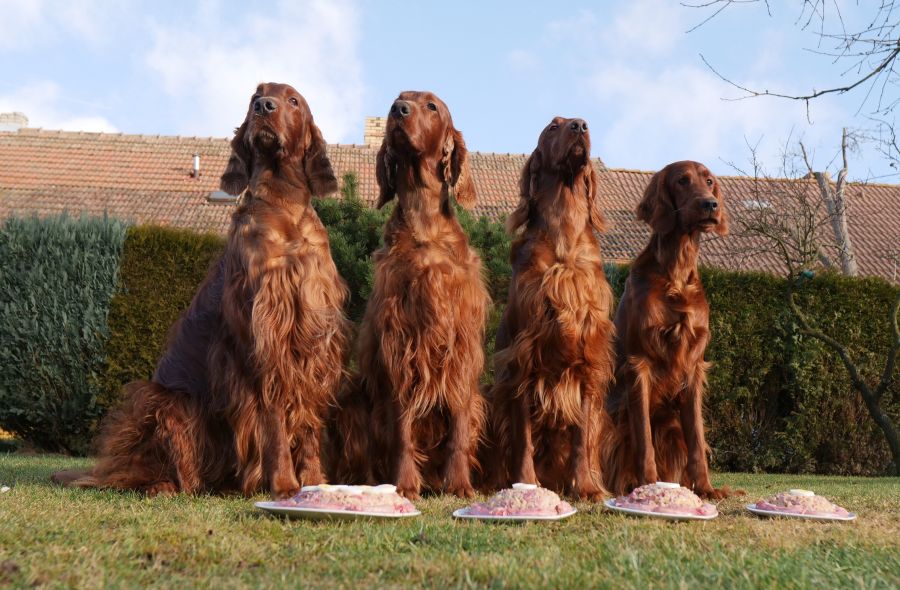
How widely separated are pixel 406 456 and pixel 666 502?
1.23m

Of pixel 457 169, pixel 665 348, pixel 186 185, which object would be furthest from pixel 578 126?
pixel 186 185

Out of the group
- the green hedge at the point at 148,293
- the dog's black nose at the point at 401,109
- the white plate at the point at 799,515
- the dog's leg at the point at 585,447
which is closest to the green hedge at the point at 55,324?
the green hedge at the point at 148,293

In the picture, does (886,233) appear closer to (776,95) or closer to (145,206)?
(776,95)

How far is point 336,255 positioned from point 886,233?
54.1 feet

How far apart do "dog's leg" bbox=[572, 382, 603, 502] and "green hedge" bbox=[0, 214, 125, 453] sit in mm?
4827

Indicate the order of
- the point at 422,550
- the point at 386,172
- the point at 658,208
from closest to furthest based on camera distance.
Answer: the point at 422,550 → the point at 386,172 → the point at 658,208

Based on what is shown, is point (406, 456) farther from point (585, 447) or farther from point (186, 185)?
point (186, 185)

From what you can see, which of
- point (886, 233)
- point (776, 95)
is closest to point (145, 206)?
point (776, 95)

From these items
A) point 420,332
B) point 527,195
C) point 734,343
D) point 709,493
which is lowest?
point 709,493

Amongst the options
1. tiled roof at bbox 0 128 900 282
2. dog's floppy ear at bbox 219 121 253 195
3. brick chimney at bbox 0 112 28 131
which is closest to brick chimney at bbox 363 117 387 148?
tiled roof at bbox 0 128 900 282

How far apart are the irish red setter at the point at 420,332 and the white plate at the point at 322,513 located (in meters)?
0.84

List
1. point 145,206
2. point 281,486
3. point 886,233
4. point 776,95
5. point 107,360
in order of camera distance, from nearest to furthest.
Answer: point 281,486
point 776,95
point 107,360
point 145,206
point 886,233

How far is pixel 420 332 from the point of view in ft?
11.6

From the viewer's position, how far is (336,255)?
6969 millimetres
